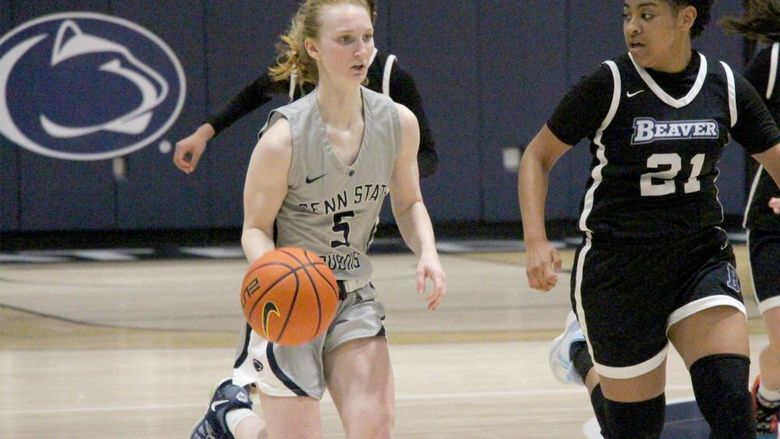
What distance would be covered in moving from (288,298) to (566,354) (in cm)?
174

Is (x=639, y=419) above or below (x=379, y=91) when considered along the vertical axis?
below

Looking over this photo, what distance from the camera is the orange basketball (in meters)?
3.30

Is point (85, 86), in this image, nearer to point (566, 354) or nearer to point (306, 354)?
point (566, 354)

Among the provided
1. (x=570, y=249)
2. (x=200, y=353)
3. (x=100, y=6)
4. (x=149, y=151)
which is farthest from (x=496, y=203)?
(x=200, y=353)

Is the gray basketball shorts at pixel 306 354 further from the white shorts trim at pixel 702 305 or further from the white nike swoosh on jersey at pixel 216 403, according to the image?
the white shorts trim at pixel 702 305

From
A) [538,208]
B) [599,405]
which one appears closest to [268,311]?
[538,208]

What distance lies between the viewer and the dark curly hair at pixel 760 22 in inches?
187

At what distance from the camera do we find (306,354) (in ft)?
11.7

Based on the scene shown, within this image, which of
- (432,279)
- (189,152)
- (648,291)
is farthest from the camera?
(189,152)

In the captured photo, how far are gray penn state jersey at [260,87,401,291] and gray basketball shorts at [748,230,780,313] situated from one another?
156 centimetres

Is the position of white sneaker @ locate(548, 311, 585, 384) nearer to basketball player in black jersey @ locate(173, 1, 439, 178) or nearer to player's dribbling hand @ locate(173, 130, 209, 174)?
basketball player in black jersey @ locate(173, 1, 439, 178)

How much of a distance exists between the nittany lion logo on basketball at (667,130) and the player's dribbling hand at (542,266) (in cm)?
39

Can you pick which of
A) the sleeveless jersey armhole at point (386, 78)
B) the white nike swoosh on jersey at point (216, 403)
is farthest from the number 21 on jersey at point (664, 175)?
the sleeveless jersey armhole at point (386, 78)

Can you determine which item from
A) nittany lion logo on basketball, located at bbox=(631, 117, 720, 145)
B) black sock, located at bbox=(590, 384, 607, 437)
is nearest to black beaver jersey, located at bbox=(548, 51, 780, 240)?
nittany lion logo on basketball, located at bbox=(631, 117, 720, 145)
